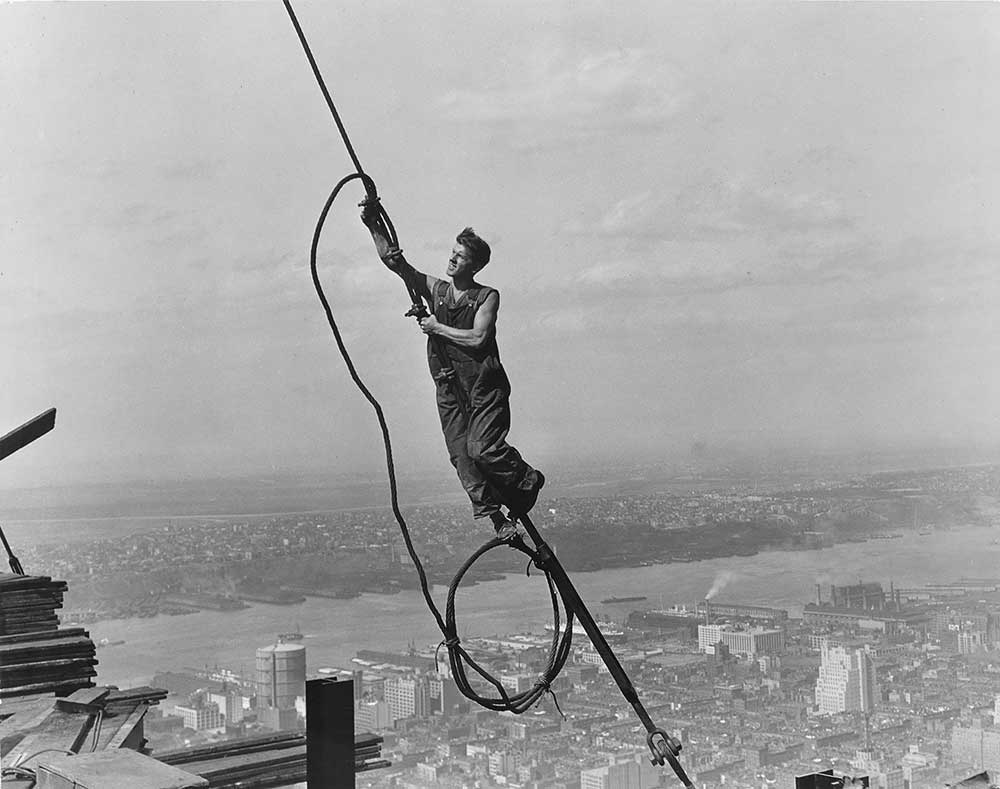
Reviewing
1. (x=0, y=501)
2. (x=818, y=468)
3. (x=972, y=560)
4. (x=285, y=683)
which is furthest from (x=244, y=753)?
(x=972, y=560)

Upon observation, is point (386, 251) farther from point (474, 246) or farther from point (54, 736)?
point (54, 736)

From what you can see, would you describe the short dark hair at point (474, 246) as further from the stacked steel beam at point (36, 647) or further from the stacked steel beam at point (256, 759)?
the stacked steel beam at point (36, 647)

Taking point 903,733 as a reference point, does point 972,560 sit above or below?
above

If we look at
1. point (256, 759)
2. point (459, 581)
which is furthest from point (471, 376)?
point (256, 759)

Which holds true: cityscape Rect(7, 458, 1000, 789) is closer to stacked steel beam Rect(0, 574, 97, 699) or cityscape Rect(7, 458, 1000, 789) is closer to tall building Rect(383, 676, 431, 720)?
tall building Rect(383, 676, 431, 720)

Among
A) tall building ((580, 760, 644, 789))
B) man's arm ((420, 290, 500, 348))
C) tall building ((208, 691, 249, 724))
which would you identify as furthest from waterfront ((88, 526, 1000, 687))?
man's arm ((420, 290, 500, 348))

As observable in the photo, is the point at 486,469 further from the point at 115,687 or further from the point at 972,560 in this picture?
the point at 972,560
